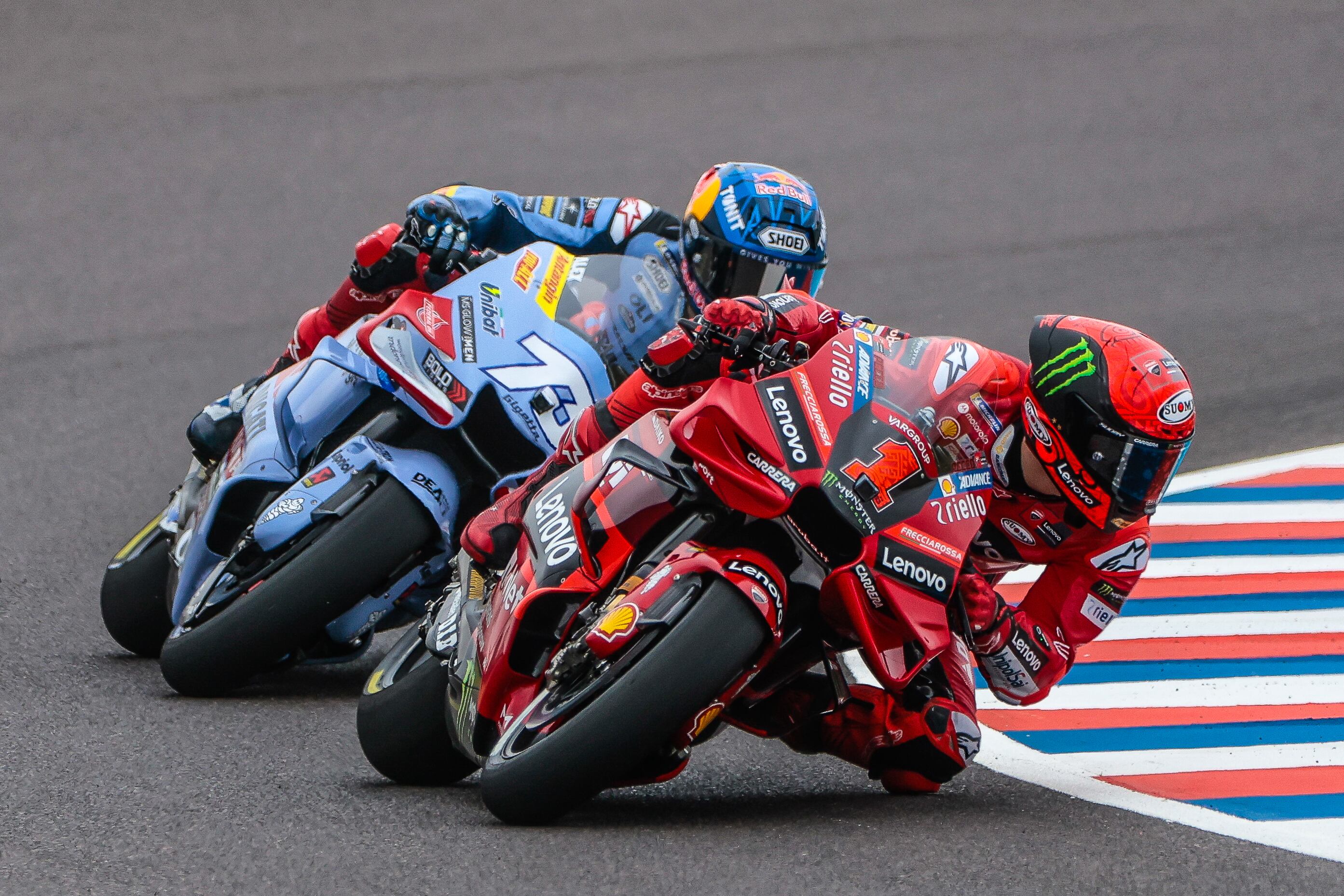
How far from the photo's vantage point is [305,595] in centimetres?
505

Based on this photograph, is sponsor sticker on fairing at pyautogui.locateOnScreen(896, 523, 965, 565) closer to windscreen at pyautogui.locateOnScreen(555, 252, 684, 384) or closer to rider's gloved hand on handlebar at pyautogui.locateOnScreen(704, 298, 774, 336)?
rider's gloved hand on handlebar at pyautogui.locateOnScreen(704, 298, 774, 336)

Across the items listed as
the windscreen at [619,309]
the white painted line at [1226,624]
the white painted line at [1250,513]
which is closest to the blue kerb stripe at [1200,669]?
the white painted line at [1226,624]

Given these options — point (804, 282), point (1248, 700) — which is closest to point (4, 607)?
point (804, 282)

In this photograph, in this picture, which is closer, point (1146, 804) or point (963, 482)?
point (963, 482)

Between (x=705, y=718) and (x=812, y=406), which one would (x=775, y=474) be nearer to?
(x=812, y=406)

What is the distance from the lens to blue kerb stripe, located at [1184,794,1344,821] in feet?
14.7

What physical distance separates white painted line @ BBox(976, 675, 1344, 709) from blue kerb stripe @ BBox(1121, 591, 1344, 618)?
2.19 feet

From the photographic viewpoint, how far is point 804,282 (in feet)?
17.7

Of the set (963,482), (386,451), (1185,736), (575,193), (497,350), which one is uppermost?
(963,482)

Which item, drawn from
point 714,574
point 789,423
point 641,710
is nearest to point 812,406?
point 789,423

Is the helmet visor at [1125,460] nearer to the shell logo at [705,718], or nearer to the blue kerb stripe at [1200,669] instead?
the shell logo at [705,718]

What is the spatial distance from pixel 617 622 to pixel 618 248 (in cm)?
245

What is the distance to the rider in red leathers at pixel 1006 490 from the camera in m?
4.41

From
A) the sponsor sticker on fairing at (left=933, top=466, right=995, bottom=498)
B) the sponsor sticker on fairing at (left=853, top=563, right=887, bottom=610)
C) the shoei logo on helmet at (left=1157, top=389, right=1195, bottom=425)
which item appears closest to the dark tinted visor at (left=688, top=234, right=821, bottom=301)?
the sponsor sticker on fairing at (left=933, top=466, right=995, bottom=498)
